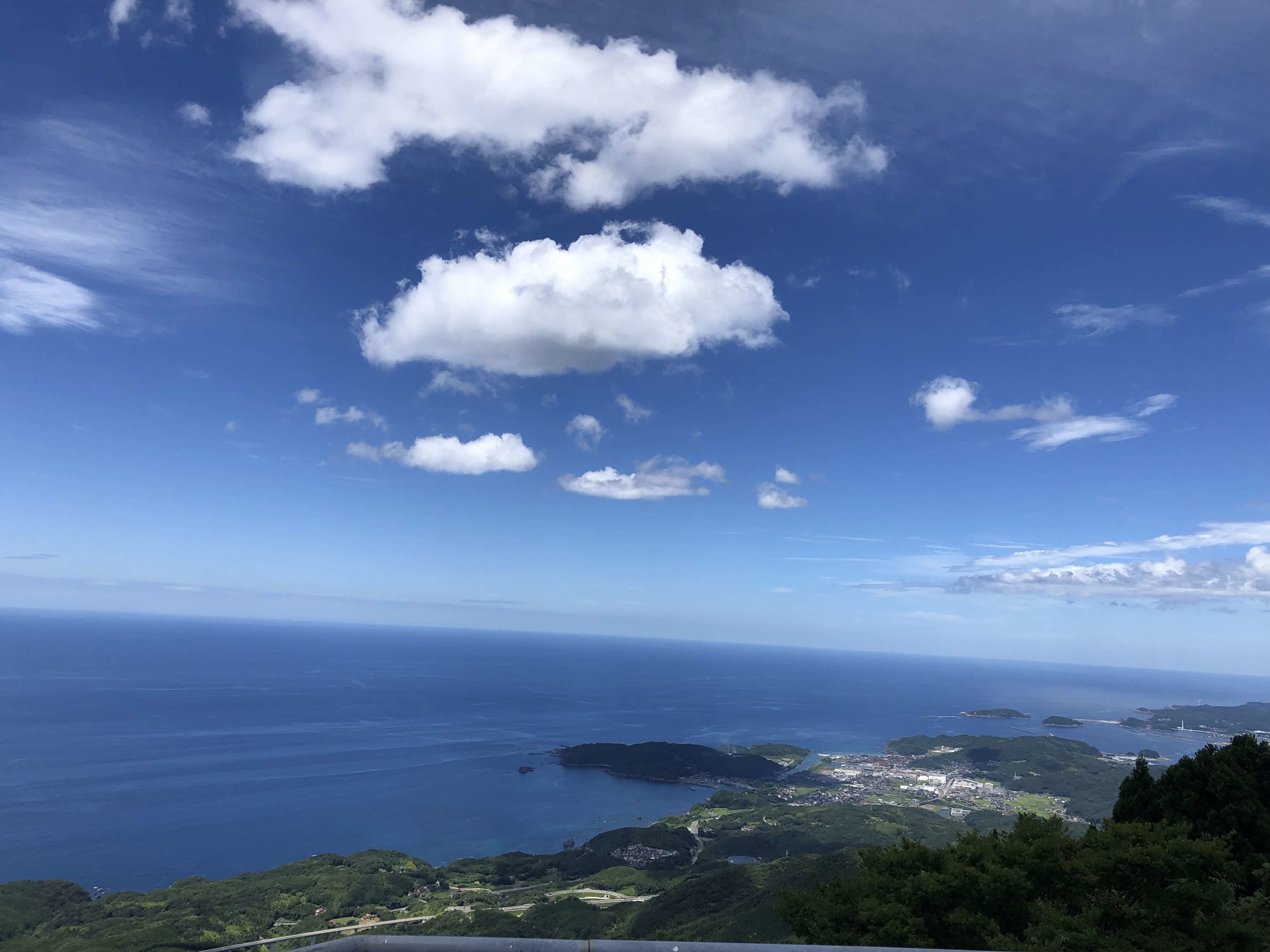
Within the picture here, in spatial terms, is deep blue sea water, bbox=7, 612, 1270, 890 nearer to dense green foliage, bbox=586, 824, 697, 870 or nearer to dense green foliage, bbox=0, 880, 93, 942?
dense green foliage, bbox=586, 824, 697, 870

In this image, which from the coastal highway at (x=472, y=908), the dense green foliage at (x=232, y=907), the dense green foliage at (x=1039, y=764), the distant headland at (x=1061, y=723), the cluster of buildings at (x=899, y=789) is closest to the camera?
the dense green foliage at (x=232, y=907)

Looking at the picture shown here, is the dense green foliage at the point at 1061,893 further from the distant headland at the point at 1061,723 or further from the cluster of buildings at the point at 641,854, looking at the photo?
the distant headland at the point at 1061,723

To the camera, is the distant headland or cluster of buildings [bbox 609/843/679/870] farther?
the distant headland

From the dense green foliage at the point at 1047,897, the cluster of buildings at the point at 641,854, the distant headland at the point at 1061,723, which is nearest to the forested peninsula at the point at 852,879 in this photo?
the dense green foliage at the point at 1047,897

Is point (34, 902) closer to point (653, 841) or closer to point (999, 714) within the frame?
point (653, 841)

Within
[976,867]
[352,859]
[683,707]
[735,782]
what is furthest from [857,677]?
[976,867]

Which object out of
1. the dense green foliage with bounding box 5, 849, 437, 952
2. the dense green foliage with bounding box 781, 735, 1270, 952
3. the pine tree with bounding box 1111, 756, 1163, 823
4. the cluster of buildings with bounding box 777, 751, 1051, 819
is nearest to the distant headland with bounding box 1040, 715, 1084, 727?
the cluster of buildings with bounding box 777, 751, 1051, 819
